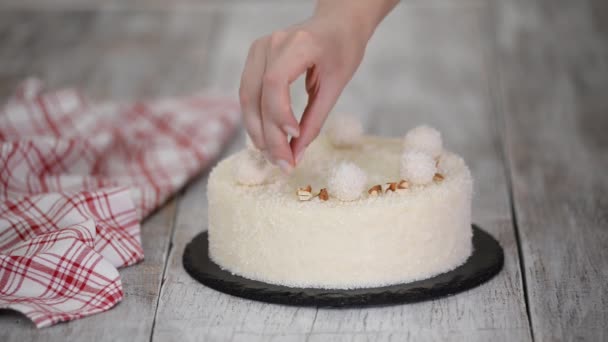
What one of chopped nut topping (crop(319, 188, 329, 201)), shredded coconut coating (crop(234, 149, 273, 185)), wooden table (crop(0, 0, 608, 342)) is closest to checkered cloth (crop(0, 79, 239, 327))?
wooden table (crop(0, 0, 608, 342))

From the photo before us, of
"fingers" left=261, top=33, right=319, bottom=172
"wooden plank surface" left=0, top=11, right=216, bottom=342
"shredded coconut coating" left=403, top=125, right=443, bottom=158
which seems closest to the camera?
"fingers" left=261, top=33, right=319, bottom=172

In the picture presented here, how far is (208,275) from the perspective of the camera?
5.53 ft

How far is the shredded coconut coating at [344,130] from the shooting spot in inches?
72.2

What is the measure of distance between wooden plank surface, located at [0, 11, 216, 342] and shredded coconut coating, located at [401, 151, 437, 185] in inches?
23.3

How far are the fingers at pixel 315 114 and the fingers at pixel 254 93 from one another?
0.06 meters

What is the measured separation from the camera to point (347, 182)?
1544mm

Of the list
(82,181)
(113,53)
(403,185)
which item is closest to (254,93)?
(403,185)

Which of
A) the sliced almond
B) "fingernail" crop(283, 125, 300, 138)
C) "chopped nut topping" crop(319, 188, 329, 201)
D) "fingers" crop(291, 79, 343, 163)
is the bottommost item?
the sliced almond

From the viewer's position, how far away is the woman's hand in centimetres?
146

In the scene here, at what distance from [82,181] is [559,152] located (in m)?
1.25

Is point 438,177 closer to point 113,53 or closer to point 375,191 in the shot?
point 375,191

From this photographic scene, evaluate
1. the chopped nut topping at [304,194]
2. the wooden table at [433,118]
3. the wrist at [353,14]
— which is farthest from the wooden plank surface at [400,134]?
the wrist at [353,14]

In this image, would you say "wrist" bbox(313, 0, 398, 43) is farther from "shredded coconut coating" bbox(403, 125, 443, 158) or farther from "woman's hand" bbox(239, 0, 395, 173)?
"shredded coconut coating" bbox(403, 125, 443, 158)

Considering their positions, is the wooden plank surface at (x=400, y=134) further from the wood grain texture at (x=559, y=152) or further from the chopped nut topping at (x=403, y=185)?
the chopped nut topping at (x=403, y=185)
